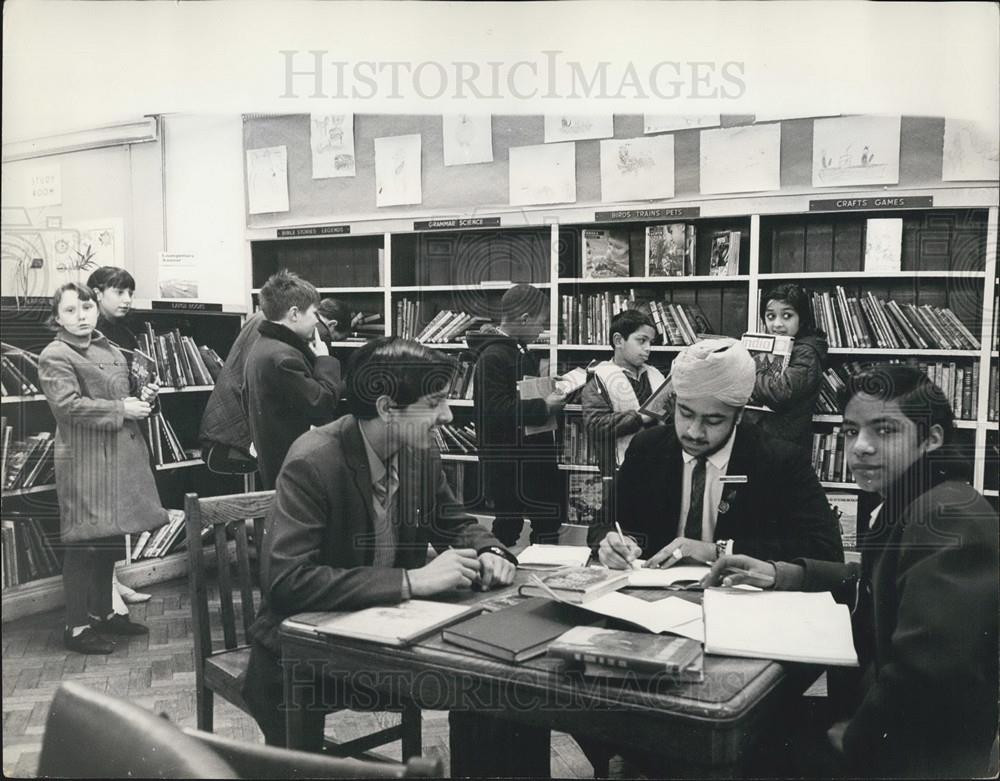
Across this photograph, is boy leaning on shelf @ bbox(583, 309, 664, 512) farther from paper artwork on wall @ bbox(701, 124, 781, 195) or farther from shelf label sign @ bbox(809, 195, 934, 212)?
shelf label sign @ bbox(809, 195, 934, 212)

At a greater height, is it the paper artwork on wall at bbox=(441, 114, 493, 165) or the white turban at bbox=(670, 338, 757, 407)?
the paper artwork on wall at bbox=(441, 114, 493, 165)

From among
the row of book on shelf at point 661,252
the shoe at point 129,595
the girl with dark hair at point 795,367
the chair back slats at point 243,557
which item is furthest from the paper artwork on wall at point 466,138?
the shoe at point 129,595

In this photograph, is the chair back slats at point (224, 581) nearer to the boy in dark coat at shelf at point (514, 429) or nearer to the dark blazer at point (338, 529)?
the dark blazer at point (338, 529)

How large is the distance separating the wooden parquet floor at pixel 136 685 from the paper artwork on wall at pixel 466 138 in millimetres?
1787

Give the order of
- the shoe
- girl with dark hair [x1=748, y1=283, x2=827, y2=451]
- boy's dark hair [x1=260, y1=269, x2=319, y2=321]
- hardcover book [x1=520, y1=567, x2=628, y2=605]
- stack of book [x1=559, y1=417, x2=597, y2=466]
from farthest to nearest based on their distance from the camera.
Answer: stack of book [x1=559, y1=417, x2=597, y2=466] < girl with dark hair [x1=748, y1=283, x2=827, y2=451] < boy's dark hair [x1=260, y1=269, x2=319, y2=321] < the shoe < hardcover book [x1=520, y1=567, x2=628, y2=605]

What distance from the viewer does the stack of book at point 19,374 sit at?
7.32 ft

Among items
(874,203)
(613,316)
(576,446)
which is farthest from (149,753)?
(874,203)

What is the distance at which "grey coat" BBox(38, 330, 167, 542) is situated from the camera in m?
2.32

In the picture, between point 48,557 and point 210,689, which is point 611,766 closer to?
point 210,689

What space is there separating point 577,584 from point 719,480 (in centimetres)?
73

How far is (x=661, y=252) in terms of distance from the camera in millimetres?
3574

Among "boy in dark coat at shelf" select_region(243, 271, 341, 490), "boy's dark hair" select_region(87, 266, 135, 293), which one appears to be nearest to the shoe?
"boy in dark coat at shelf" select_region(243, 271, 341, 490)

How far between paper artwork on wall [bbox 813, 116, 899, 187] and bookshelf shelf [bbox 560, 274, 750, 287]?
0.52 meters

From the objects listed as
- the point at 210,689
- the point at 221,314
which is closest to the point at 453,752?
the point at 210,689
